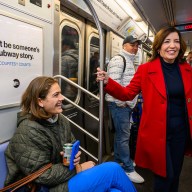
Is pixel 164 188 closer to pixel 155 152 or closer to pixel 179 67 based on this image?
pixel 155 152


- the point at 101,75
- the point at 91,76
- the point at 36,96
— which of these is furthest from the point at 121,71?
the point at 36,96

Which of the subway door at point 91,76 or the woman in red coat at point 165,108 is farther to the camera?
the subway door at point 91,76

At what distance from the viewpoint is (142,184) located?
3.18 meters

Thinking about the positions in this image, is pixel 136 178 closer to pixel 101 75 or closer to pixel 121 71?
pixel 121 71

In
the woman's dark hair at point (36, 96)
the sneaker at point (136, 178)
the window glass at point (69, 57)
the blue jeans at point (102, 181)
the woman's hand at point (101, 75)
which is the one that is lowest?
the sneaker at point (136, 178)

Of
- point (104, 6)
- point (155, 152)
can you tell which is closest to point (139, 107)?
point (104, 6)

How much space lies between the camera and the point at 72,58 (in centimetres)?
325

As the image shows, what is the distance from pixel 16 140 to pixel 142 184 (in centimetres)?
211

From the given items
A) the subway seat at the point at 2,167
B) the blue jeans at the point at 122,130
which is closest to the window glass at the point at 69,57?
the blue jeans at the point at 122,130

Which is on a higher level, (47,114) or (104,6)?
(104,6)

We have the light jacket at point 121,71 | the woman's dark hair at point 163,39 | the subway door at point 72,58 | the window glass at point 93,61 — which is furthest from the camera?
the window glass at point 93,61

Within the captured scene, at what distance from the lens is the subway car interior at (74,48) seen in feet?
6.30

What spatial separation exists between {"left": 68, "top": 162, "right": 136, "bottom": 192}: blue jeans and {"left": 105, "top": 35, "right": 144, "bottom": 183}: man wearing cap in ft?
4.52

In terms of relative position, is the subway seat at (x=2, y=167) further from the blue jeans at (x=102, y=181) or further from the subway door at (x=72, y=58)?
the subway door at (x=72, y=58)
